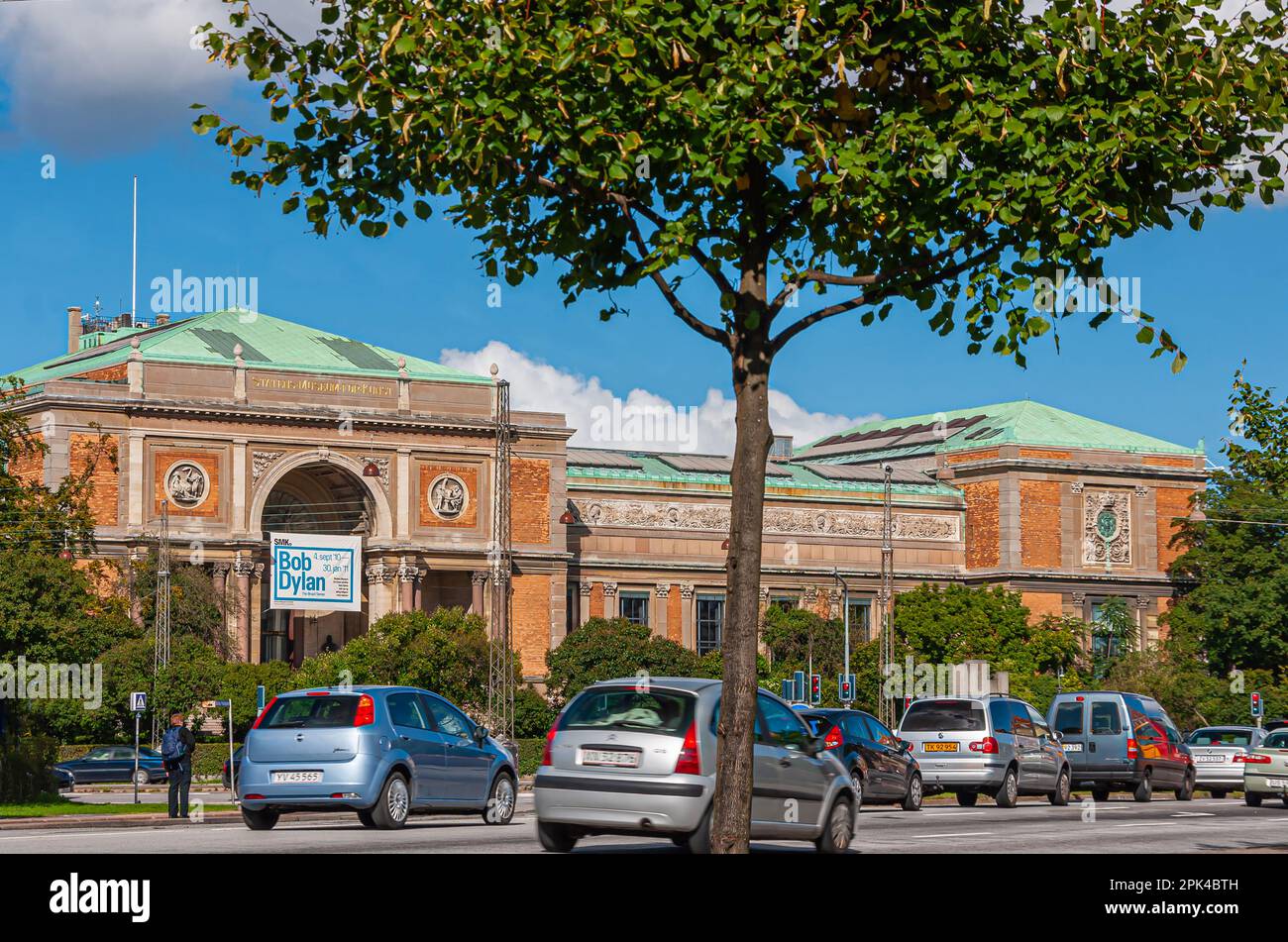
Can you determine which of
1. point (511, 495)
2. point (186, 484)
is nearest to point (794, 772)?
point (186, 484)

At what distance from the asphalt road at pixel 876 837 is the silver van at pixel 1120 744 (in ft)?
24.8

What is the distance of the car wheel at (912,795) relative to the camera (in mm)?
32156

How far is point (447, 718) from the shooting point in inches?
942

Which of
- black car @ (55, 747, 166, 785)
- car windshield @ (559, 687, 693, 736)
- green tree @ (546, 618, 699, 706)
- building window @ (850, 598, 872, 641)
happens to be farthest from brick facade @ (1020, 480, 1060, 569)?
car windshield @ (559, 687, 693, 736)

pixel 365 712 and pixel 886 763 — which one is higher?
pixel 365 712

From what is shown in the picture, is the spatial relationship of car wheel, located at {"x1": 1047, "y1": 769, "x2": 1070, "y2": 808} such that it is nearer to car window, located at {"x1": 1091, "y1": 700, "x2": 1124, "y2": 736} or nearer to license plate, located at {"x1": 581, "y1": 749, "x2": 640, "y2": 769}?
car window, located at {"x1": 1091, "y1": 700, "x2": 1124, "y2": 736}

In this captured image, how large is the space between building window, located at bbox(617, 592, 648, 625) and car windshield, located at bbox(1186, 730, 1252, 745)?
180 feet

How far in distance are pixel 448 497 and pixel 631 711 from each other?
2948 inches

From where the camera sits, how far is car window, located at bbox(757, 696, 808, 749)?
18984 millimetres

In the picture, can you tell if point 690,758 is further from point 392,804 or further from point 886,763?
point 886,763

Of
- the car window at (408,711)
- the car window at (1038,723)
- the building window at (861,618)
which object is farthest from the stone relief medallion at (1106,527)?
the car window at (408,711)
